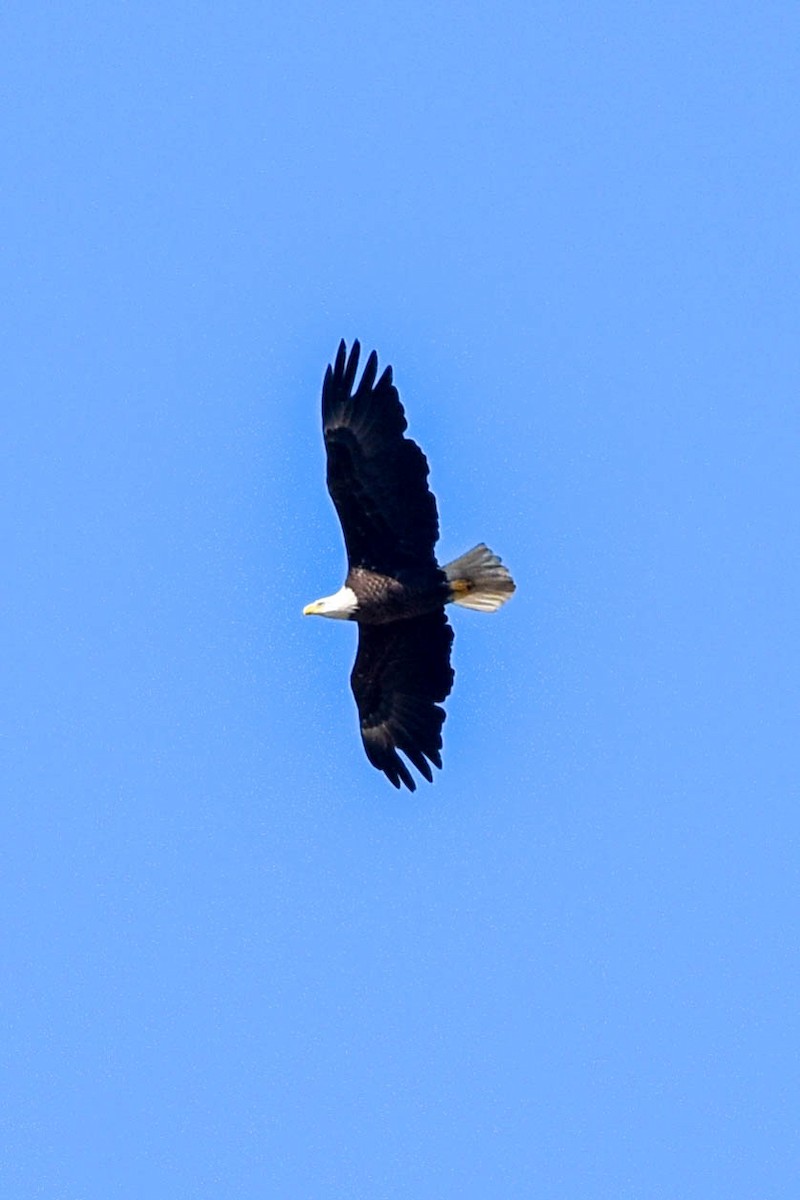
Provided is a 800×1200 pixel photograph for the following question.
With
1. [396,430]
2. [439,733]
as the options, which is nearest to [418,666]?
[439,733]

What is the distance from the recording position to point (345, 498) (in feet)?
81.9

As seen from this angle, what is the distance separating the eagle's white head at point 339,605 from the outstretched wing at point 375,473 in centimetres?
36

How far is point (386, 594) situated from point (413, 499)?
2.83 ft

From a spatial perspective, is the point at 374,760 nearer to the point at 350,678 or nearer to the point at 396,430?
the point at 350,678

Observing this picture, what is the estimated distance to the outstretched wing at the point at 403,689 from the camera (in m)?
25.7

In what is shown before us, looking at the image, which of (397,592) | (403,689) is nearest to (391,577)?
(397,592)

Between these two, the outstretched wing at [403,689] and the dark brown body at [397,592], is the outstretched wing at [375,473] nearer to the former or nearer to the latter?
the dark brown body at [397,592]

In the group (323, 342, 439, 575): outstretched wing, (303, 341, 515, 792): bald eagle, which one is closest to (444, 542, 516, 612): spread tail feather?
(303, 341, 515, 792): bald eagle

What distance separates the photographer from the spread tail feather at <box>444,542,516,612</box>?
996 inches

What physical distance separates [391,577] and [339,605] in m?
0.53

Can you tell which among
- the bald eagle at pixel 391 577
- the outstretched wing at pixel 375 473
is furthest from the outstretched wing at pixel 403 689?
the outstretched wing at pixel 375 473

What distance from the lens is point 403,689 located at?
25891mm

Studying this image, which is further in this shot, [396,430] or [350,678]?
[350,678]

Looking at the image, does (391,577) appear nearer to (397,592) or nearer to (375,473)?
(397,592)
